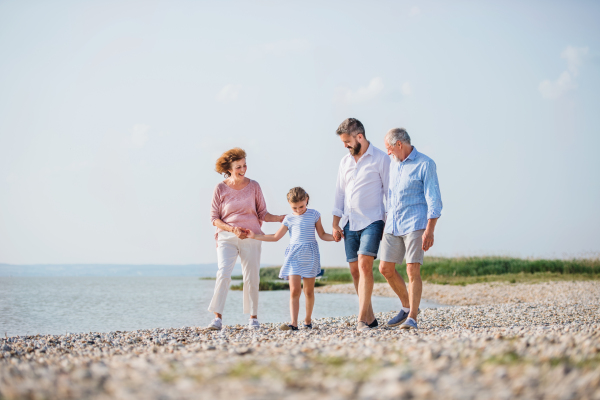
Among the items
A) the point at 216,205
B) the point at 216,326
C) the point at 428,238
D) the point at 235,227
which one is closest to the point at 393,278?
A: the point at 428,238

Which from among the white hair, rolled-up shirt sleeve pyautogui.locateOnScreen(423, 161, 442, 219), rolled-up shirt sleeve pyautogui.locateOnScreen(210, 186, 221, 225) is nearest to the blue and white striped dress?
rolled-up shirt sleeve pyautogui.locateOnScreen(210, 186, 221, 225)

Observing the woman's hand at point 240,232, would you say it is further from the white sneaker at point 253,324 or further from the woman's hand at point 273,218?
the white sneaker at point 253,324

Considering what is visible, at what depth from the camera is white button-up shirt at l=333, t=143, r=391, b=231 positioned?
5.84 metres

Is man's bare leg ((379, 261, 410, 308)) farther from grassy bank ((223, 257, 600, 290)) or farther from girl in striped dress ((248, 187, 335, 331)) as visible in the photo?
grassy bank ((223, 257, 600, 290))

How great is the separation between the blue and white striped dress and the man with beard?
318mm

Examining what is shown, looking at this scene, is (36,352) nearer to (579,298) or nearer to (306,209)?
(306,209)

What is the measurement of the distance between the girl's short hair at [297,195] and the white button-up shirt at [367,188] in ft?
1.72

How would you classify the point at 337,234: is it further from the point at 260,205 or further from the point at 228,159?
the point at 228,159

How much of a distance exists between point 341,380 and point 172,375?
2.92 feet

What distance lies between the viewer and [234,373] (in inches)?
103

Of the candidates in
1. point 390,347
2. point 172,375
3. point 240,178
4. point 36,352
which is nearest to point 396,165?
point 240,178

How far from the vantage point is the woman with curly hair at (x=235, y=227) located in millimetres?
6535

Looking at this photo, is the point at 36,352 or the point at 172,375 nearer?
the point at 172,375

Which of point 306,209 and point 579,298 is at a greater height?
point 306,209
